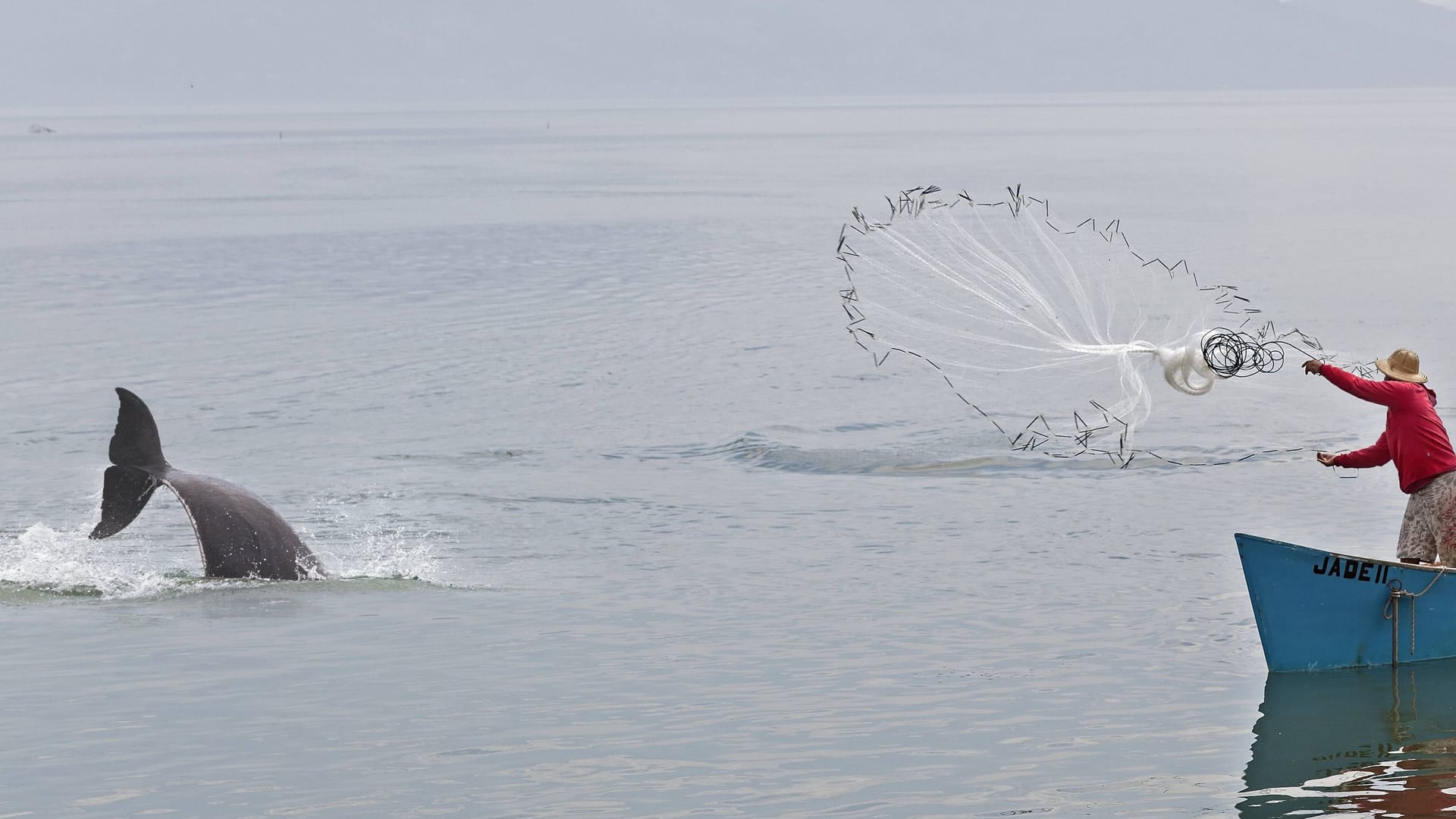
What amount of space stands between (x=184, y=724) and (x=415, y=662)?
230 cm

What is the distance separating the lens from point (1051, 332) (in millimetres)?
27641

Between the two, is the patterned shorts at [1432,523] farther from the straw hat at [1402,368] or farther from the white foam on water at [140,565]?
the white foam on water at [140,565]

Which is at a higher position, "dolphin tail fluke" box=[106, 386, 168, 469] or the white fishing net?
the white fishing net

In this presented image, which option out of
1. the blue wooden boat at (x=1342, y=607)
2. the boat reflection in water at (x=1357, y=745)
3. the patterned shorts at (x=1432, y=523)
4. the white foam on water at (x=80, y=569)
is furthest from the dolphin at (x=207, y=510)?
the patterned shorts at (x=1432, y=523)

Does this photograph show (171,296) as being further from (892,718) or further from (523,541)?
(892,718)

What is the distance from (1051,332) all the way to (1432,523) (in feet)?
42.0

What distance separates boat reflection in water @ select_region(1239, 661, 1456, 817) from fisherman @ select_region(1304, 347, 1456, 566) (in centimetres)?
116

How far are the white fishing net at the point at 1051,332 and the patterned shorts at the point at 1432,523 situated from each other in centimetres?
168

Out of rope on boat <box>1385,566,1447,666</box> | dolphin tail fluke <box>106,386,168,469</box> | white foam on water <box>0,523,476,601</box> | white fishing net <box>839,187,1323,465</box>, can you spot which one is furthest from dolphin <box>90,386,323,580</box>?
rope on boat <box>1385,566,1447,666</box>

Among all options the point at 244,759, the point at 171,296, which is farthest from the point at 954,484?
the point at 171,296

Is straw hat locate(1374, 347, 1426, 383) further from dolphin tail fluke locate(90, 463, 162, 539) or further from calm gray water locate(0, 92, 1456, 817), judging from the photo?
dolphin tail fluke locate(90, 463, 162, 539)

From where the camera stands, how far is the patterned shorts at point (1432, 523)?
1488 cm

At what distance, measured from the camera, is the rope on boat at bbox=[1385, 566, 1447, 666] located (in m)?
15.2

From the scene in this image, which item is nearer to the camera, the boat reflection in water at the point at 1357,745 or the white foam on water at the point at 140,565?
the boat reflection in water at the point at 1357,745
